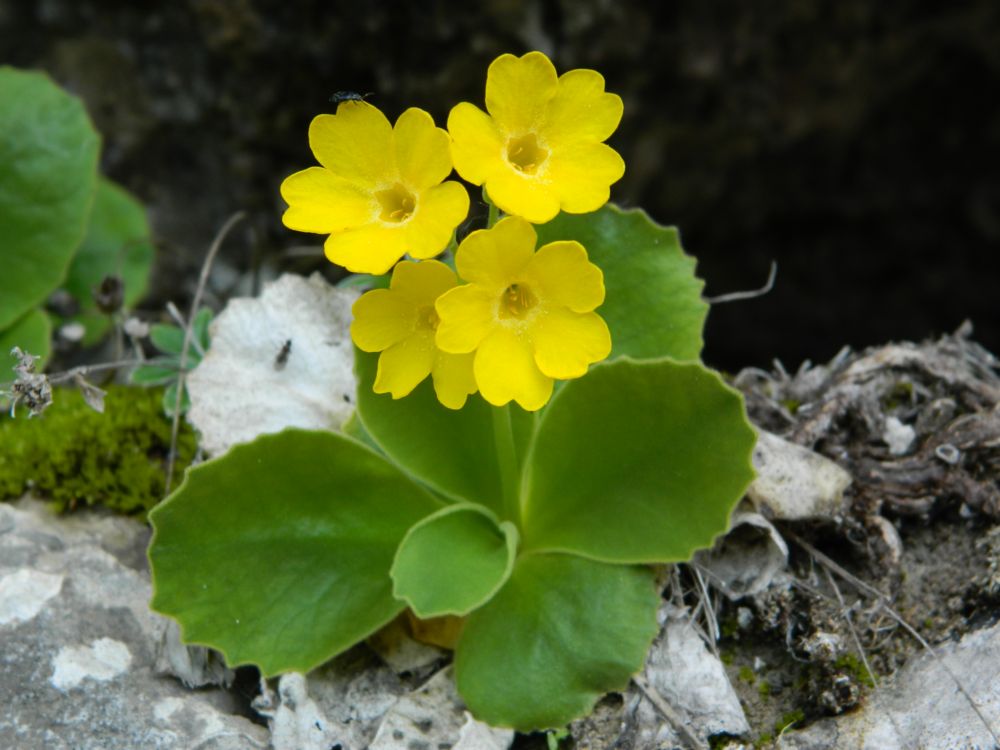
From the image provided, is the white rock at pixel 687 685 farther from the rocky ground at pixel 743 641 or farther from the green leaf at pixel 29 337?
the green leaf at pixel 29 337

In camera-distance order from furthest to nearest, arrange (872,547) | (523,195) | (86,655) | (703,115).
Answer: (703,115)
(872,547)
(86,655)
(523,195)

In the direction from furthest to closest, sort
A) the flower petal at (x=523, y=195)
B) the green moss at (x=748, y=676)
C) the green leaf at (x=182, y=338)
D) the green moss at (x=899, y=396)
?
the green leaf at (x=182, y=338)
the green moss at (x=899, y=396)
the green moss at (x=748, y=676)
the flower petal at (x=523, y=195)

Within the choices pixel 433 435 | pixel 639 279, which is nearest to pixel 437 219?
pixel 433 435

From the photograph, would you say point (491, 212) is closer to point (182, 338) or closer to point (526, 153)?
point (526, 153)

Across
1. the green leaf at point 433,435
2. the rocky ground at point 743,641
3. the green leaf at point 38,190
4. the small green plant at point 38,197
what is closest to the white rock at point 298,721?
the rocky ground at point 743,641

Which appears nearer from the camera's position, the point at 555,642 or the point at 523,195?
the point at 523,195

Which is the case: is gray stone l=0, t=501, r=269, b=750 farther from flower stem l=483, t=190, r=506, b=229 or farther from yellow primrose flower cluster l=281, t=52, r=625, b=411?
flower stem l=483, t=190, r=506, b=229
